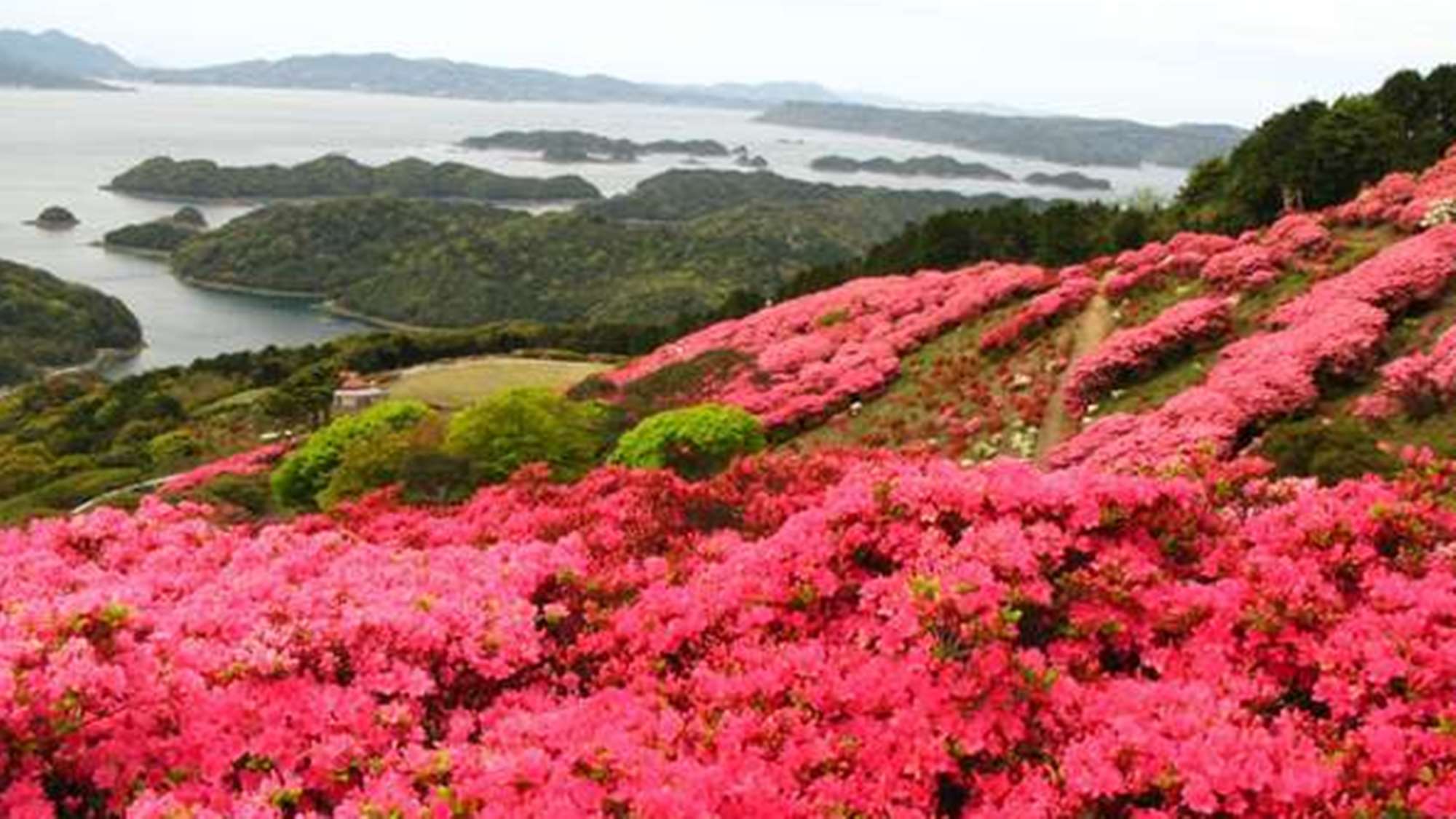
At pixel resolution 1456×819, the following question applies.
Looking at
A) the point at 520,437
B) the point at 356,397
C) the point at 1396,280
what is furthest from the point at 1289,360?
the point at 356,397

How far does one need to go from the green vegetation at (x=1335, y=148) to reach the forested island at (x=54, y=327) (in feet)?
432

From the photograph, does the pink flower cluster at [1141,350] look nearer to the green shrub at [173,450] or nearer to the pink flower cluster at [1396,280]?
the pink flower cluster at [1396,280]

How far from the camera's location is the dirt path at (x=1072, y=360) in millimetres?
25875

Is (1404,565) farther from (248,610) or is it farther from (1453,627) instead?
(248,610)

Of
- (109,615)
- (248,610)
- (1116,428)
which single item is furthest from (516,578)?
(1116,428)

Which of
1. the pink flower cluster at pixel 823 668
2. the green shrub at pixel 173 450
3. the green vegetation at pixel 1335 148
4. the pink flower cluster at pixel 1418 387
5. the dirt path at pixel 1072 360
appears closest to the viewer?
the pink flower cluster at pixel 823 668

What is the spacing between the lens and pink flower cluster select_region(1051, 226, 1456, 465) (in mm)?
20641

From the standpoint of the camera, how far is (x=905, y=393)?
32.2m

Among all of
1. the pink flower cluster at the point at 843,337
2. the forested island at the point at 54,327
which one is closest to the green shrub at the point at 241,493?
the pink flower cluster at the point at 843,337

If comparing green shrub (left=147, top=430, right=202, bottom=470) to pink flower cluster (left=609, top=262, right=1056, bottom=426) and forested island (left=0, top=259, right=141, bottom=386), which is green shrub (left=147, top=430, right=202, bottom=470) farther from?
forested island (left=0, top=259, right=141, bottom=386)

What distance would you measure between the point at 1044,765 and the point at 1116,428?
17.8m

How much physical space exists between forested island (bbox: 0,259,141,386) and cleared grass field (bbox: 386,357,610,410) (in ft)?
309

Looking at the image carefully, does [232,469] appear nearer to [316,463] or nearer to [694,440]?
[316,463]

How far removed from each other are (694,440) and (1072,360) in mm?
10247
